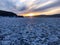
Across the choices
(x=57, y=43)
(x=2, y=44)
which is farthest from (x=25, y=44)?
(x=57, y=43)

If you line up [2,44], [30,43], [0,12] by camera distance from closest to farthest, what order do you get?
[2,44], [30,43], [0,12]

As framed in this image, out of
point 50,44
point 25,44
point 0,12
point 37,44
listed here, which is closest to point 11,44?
point 25,44

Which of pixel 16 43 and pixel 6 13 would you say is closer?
pixel 16 43

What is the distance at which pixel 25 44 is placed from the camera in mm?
10430

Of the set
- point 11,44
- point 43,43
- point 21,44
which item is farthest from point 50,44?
point 11,44

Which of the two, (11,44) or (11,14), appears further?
(11,14)

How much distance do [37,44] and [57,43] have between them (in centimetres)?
168

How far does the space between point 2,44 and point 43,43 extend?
130 inches

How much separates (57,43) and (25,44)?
263cm

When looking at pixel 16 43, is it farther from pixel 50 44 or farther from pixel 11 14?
pixel 11 14

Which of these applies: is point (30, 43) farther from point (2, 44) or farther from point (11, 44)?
point (2, 44)

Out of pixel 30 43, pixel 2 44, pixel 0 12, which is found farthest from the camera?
pixel 0 12

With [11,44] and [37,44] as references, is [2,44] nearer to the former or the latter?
[11,44]

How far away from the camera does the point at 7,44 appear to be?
10.1 metres
